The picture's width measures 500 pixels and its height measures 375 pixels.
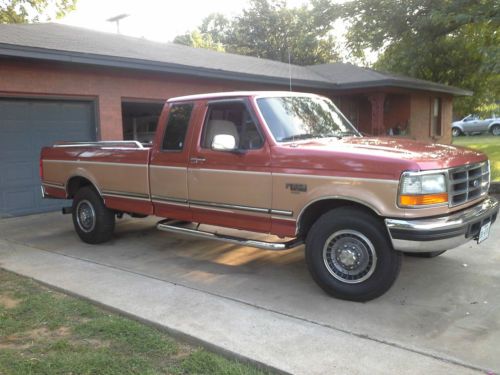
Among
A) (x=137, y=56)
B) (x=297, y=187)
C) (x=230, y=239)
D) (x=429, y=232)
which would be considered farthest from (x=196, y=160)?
(x=137, y=56)

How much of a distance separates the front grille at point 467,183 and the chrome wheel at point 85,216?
16.6ft

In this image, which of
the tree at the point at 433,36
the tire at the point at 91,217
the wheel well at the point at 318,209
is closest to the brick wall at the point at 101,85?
the tire at the point at 91,217

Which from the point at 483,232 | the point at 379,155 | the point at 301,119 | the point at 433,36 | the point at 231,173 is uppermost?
the point at 433,36

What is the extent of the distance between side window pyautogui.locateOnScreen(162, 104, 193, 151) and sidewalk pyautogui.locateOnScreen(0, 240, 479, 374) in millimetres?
1677

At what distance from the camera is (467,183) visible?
4828mm

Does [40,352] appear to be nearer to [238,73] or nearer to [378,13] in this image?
[238,73]

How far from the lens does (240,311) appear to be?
4672 mm

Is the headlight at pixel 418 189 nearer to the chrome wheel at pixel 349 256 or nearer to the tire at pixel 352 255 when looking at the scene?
the tire at pixel 352 255

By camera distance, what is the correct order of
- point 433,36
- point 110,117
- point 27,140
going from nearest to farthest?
point 27,140 < point 110,117 < point 433,36

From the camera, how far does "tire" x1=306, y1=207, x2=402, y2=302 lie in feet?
15.1

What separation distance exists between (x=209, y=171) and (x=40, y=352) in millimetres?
2680

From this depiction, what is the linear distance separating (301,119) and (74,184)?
3976 mm

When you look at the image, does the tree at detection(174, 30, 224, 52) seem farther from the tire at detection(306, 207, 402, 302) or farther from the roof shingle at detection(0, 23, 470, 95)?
the tire at detection(306, 207, 402, 302)

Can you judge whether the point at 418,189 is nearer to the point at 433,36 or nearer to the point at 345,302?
the point at 345,302
